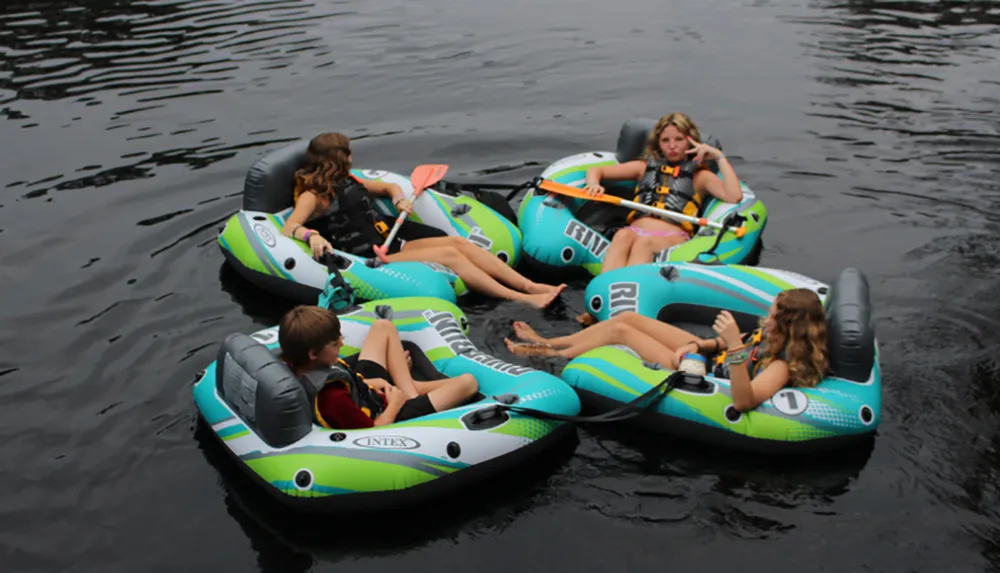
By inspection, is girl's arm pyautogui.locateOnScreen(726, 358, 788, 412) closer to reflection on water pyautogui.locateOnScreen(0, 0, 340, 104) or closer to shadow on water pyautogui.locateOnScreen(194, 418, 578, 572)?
shadow on water pyautogui.locateOnScreen(194, 418, 578, 572)

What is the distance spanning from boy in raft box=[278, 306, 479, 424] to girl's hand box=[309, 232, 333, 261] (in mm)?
1301

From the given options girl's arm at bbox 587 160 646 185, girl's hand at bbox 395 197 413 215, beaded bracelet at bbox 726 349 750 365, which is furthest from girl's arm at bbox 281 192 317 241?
beaded bracelet at bbox 726 349 750 365

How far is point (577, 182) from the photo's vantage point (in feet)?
26.8

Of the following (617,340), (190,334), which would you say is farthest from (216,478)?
(617,340)

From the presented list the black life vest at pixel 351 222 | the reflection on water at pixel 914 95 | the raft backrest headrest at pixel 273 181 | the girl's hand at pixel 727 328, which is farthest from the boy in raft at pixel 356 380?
the reflection on water at pixel 914 95

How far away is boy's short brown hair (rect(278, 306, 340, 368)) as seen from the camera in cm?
517

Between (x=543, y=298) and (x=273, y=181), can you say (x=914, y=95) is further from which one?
(x=273, y=181)

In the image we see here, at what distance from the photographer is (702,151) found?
7.71 m

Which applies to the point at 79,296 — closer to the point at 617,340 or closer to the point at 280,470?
the point at 280,470

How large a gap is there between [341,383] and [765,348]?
7.66ft

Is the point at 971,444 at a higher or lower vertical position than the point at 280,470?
lower

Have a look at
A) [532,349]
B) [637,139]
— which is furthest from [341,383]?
[637,139]

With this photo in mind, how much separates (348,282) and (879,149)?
577 centimetres

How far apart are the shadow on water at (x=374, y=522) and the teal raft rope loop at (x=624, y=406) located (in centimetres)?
31
